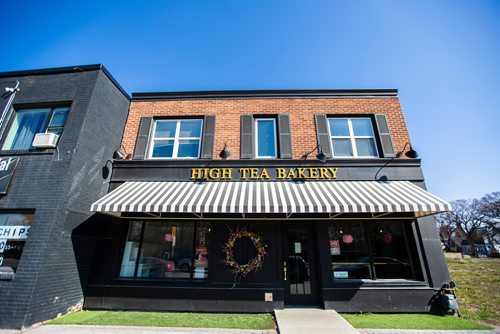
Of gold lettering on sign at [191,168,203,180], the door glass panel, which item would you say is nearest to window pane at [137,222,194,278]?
gold lettering on sign at [191,168,203,180]

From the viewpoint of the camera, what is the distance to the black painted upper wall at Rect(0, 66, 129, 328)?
5.92 meters

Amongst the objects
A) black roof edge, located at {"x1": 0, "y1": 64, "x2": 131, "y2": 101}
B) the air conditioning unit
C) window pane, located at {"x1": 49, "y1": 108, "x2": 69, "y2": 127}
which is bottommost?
the air conditioning unit

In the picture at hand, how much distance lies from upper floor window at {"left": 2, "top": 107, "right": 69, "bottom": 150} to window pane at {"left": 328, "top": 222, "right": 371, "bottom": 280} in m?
9.90

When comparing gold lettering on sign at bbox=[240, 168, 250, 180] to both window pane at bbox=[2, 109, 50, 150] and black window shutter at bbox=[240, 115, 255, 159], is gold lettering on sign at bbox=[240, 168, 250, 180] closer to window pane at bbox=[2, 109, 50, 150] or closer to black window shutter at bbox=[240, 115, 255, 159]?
black window shutter at bbox=[240, 115, 255, 159]

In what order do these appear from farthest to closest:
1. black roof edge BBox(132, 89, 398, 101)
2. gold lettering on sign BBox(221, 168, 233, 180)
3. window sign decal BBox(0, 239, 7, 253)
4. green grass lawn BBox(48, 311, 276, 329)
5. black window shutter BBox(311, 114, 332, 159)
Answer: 1. black roof edge BBox(132, 89, 398, 101)
2. black window shutter BBox(311, 114, 332, 159)
3. gold lettering on sign BBox(221, 168, 233, 180)
4. window sign decal BBox(0, 239, 7, 253)
5. green grass lawn BBox(48, 311, 276, 329)

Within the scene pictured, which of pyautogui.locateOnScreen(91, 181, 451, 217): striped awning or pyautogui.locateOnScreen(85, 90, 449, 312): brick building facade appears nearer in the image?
pyautogui.locateOnScreen(91, 181, 451, 217): striped awning

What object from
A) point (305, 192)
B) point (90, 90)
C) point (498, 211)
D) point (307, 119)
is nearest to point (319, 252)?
point (305, 192)

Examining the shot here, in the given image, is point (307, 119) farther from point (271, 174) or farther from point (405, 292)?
point (405, 292)

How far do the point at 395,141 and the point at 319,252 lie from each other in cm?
521

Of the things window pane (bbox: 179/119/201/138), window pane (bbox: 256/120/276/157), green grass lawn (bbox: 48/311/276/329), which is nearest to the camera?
green grass lawn (bbox: 48/311/276/329)

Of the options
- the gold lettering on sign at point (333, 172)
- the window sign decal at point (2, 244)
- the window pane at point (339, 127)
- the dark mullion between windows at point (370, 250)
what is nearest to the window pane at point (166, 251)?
the window sign decal at point (2, 244)

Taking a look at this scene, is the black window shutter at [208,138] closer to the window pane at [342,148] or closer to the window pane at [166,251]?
the window pane at [166,251]

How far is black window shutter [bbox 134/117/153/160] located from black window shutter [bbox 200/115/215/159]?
2249 millimetres

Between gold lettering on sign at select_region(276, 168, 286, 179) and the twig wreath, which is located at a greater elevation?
gold lettering on sign at select_region(276, 168, 286, 179)
